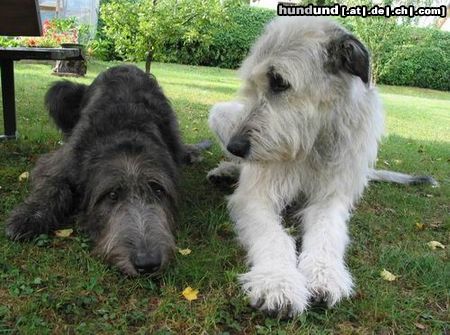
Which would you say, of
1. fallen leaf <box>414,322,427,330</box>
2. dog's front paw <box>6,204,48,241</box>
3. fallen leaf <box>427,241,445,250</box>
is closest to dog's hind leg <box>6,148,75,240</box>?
dog's front paw <box>6,204,48,241</box>

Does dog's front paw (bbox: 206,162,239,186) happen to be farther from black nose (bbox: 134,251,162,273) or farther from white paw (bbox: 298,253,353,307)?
black nose (bbox: 134,251,162,273)

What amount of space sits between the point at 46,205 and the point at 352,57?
2512mm

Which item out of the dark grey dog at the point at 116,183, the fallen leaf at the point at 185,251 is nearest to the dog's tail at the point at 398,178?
the dark grey dog at the point at 116,183

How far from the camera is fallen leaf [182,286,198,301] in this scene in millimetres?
2992

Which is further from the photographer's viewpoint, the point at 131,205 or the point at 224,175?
the point at 224,175

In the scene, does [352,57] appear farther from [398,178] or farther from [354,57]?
[398,178]

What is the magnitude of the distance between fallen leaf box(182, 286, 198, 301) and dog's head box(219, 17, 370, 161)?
3.66 feet

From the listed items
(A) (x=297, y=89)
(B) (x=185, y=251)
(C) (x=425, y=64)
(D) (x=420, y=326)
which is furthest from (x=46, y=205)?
(C) (x=425, y=64)

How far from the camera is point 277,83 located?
3.77 meters

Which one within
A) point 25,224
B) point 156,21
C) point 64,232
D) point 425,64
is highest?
point 156,21

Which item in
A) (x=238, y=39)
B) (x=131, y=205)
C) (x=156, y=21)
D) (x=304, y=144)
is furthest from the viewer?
(x=238, y=39)

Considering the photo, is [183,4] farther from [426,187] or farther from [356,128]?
[356,128]

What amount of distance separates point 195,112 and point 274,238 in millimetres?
7278

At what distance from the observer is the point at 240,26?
27.4 m
